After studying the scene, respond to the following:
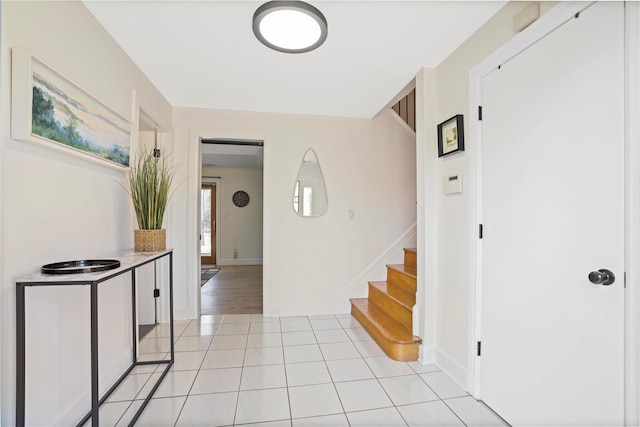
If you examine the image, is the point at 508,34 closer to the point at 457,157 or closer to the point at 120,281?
the point at 457,157

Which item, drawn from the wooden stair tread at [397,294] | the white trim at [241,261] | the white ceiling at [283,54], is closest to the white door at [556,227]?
the white ceiling at [283,54]

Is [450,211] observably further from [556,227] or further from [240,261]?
[240,261]

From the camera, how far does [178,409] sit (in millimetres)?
1660

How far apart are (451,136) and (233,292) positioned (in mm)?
3699

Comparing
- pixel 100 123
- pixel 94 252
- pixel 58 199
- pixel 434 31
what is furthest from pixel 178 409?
pixel 434 31

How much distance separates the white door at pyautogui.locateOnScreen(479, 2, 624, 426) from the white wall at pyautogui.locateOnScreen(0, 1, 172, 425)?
7.46ft

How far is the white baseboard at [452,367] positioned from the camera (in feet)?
6.20

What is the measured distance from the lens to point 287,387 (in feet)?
6.21

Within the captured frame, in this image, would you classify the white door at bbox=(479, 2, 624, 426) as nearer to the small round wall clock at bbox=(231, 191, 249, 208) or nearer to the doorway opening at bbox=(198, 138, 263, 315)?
the doorway opening at bbox=(198, 138, 263, 315)

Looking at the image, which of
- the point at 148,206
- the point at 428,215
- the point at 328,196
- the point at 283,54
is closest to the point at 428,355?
the point at 428,215

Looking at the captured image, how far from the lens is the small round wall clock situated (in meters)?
6.94

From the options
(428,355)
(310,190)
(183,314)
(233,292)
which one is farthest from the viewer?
(233,292)

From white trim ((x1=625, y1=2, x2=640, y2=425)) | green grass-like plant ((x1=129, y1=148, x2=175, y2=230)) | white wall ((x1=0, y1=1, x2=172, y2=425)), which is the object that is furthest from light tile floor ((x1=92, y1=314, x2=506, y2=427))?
green grass-like plant ((x1=129, y1=148, x2=175, y2=230))

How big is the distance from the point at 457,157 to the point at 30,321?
2457 millimetres
